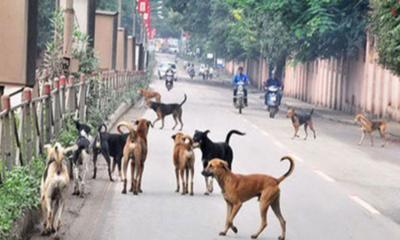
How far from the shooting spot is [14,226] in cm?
895

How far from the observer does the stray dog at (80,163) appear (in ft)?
42.3

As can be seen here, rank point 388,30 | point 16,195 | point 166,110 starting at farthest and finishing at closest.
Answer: point 166,110, point 388,30, point 16,195

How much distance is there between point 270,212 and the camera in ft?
41.2

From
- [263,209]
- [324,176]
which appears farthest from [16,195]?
[324,176]

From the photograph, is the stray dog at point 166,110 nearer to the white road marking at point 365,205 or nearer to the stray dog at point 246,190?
the white road marking at point 365,205

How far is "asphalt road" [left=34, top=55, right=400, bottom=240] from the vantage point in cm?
1107

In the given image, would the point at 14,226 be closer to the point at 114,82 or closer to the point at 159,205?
the point at 159,205

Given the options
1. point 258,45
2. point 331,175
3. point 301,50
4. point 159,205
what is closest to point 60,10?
point 331,175

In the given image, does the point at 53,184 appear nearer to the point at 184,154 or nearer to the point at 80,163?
the point at 80,163

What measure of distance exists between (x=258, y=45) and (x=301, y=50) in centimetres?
1910

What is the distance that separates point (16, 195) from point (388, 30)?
39.9ft

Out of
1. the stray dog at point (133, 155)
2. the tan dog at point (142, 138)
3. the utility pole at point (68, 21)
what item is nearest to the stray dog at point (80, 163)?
the stray dog at point (133, 155)

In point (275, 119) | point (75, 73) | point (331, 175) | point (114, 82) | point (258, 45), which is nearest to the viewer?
point (331, 175)

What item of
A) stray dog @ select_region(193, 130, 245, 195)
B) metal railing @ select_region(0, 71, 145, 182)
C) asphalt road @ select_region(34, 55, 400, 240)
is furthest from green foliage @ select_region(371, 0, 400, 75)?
metal railing @ select_region(0, 71, 145, 182)
